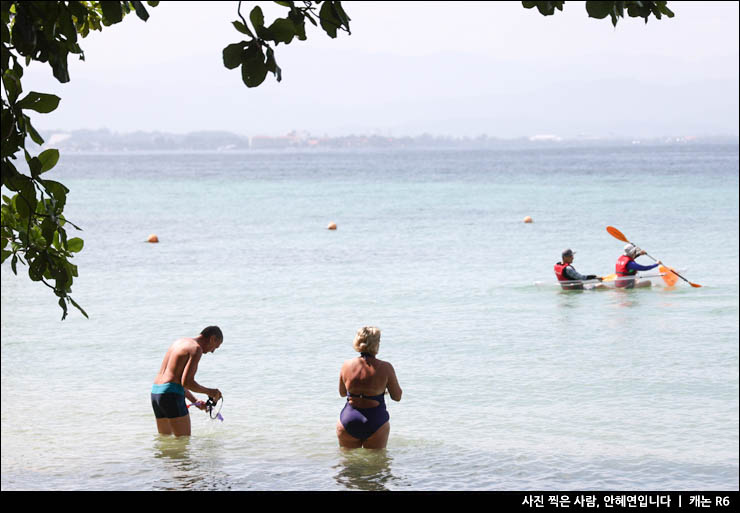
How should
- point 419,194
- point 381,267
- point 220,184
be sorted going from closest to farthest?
point 381,267, point 419,194, point 220,184

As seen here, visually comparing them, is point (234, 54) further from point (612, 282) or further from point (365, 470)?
point (612, 282)

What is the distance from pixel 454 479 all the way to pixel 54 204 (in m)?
5.97

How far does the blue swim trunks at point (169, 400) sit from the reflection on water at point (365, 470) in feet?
5.13

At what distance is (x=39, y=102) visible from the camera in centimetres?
368

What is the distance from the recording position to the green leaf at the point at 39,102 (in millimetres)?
3648

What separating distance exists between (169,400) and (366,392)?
6.61 feet

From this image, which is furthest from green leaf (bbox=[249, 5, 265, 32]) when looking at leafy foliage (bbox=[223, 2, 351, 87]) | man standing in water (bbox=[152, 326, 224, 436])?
man standing in water (bbox=[152, 326, 224, 436])

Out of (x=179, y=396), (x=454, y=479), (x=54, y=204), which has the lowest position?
(x=454, y=479)

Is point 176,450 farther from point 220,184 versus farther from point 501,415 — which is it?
point 220,184

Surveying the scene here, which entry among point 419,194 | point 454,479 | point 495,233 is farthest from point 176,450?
point 419,194

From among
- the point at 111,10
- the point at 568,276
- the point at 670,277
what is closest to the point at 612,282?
the point at 568,276

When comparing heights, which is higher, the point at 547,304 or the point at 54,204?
the point at 54,204

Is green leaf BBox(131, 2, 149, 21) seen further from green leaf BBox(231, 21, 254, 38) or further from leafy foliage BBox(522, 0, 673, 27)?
leafy foliage BBox(522, 0, 673, 27)

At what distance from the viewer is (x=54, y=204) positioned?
3836 millimetres
